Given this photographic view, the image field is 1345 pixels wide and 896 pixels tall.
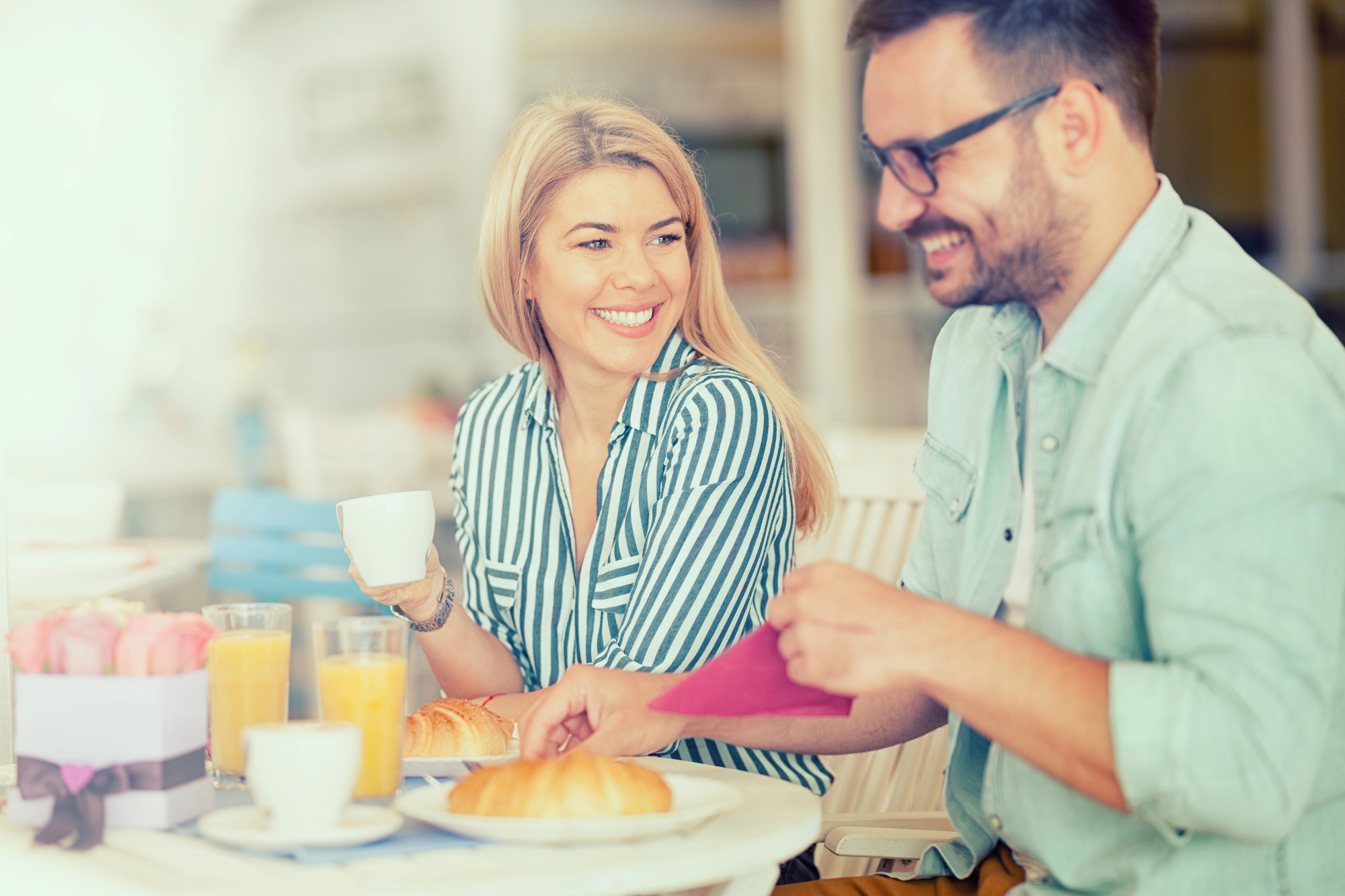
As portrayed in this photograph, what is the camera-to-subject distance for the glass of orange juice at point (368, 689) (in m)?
0.98

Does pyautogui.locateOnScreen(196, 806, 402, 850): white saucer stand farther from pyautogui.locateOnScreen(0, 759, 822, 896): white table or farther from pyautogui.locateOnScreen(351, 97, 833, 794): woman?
pyautogui.locateOnScreen(351, 97, 833, 794): woman

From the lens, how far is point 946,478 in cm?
124

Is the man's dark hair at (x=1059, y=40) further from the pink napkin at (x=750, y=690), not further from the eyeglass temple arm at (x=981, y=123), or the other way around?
the pink napkin at (x=750, y=690)

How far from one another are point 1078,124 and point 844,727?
0.58 metres

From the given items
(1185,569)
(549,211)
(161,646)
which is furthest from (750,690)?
(549,211)

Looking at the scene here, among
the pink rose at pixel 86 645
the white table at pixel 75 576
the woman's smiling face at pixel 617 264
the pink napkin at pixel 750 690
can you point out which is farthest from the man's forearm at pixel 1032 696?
the white table at pixel 75 576

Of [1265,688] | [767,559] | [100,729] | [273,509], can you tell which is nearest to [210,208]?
[273,509]

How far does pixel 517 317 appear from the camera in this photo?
1635 mm

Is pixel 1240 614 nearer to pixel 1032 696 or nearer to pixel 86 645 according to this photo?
pixel 1032 696

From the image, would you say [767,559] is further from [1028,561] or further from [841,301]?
[841,301]

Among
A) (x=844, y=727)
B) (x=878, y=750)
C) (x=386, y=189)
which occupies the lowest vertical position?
(x=878, y=750)

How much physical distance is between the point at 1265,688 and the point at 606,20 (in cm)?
446

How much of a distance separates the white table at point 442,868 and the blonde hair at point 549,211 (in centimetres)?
67

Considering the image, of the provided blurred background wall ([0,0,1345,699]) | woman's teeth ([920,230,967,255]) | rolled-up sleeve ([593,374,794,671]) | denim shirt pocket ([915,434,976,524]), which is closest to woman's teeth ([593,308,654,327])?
rolled-up sleeve ([593,374,794,671])
